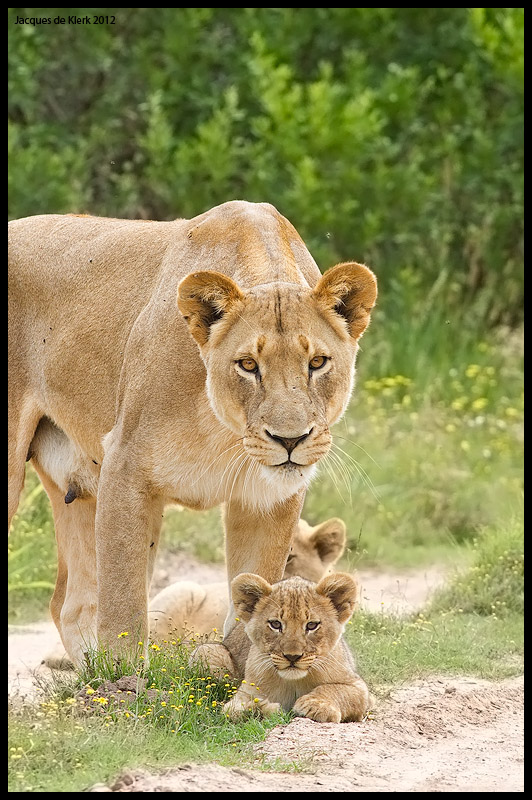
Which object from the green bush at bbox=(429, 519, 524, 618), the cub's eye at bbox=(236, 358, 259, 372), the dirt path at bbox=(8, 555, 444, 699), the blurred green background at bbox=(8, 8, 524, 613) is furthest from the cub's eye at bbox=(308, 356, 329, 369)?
the blurred green background at bbox=(8, 8, 524, 613)

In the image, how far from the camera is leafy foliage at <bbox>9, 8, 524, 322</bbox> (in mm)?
11695

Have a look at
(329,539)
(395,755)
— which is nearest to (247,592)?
(395,755)

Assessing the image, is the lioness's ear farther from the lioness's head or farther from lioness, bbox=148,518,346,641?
lioness, bbox=148,518,346,641

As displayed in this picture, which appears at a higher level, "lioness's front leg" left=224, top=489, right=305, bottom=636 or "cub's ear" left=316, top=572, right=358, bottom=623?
"lioness's front leg" left=224, top=489, right=305, bottom=636

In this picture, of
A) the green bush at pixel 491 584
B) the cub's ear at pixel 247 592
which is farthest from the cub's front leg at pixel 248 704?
the green bush at pixel 491 584

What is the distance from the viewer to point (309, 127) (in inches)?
460

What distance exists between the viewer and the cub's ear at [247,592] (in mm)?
5125

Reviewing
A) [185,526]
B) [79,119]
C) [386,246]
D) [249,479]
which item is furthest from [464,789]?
[79,119]

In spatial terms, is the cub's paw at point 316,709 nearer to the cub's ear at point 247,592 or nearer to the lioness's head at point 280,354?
the cub's ear at point 247,592

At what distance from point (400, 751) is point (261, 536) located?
1.05m

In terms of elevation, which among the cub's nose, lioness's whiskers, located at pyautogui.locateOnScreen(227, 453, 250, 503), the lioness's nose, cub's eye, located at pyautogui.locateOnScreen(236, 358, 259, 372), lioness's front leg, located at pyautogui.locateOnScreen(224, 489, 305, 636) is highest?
cub's eye, located at pyautogui.locateOnScreen(236, 358, 259, 372)

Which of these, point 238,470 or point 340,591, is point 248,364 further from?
point 340,591

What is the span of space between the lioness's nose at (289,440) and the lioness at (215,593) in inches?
81.0

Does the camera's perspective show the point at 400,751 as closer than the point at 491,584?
Yes
